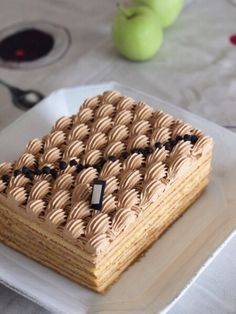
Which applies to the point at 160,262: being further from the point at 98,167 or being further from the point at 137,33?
the point at 137,33

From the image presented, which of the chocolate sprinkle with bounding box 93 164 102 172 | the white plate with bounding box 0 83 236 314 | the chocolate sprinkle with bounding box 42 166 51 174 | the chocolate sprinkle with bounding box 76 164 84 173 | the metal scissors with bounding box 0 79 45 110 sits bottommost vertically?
the white plate with bounding box 0 83 236 314

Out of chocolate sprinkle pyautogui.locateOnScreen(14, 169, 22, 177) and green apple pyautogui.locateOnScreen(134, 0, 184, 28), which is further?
green apple pyautogui.locateOnScreen(134, 0, 184, 28)

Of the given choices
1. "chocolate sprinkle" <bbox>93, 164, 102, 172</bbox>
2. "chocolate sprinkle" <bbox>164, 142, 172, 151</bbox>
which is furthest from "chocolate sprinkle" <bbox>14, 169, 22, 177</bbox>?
"chocolate sprinkle" <bbox>164, 142, 172, 151</bbox>

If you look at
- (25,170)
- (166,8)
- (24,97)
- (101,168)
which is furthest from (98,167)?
(166,8)

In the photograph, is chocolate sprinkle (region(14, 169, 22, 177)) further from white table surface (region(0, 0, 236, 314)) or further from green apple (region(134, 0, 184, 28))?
green apple (region(134, 0, 184, 28))

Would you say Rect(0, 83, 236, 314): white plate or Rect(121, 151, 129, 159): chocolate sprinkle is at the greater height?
Rect(121, 151, 129, 159): chocolate sprinkle

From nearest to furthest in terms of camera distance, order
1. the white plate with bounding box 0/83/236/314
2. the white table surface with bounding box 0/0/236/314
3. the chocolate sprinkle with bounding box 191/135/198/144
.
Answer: the white plate with bounding box 0/83/236/314 < the chocolate sprinkle with bounding box 191/135/198/144 < the white table surface with bounding box 0/0/236/314
